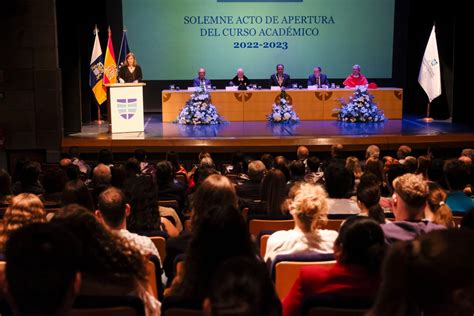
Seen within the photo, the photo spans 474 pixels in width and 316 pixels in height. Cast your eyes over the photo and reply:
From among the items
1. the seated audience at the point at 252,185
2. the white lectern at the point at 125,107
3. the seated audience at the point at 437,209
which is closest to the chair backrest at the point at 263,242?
the seated audience at the point at 437,209

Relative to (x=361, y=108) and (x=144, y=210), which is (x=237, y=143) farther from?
(x=144, y=210)

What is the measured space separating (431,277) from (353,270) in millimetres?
977

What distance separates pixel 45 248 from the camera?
171 cm

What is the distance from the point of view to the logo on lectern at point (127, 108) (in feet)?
33.9

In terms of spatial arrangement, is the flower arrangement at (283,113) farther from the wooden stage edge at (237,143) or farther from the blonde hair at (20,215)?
the blonde hair at (20,215)

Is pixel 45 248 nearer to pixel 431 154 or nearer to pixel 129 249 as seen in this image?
pixel 129 249

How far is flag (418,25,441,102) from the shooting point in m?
12.7

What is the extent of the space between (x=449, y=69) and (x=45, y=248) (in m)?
13.1

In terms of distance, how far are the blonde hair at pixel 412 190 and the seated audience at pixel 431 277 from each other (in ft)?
6.23

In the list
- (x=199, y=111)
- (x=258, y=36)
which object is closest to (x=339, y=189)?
(x=199, y=111)

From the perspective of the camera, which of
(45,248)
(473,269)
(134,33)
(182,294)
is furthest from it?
(134,33)

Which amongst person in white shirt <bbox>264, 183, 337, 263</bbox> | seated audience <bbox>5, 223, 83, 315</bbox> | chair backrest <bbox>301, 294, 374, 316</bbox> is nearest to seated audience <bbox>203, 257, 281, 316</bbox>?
seated audience <bbox>5, 223, 83, 315</bbox>

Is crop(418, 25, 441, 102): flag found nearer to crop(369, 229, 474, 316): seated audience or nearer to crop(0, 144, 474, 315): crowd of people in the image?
crop(0, 144, 474, 315): crowd of people

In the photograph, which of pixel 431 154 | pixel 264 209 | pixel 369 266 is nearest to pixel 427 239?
pixel 369 266
